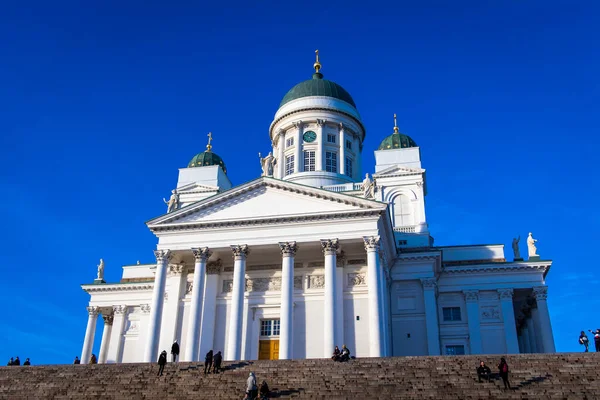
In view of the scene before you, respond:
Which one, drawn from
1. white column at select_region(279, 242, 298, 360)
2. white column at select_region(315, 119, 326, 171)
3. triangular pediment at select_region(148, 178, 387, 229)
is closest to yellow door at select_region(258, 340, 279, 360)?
white column at select_region(279, 242, 298, 360)

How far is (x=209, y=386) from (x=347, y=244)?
11987 millimetres

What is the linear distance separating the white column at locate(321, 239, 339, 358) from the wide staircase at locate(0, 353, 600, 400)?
5.06 meters

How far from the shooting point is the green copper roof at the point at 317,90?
151 feet

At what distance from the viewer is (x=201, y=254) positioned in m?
31.1

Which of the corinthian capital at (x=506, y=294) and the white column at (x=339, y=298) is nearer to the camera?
the white column at (x=339, y=298)

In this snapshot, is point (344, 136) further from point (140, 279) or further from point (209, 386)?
point (209, 386)

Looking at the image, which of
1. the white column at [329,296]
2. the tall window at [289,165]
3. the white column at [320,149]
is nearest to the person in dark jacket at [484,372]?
the white column at [329,296]

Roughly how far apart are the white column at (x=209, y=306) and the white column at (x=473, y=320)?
1542cm

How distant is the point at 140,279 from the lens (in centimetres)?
4212

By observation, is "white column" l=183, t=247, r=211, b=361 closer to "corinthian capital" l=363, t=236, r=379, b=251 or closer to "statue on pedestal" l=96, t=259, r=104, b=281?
"corinthian capital" l=363, t=236, r=379, b=251

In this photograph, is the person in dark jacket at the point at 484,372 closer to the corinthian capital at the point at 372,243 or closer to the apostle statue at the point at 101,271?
the corinthian capital at the point at 372,243

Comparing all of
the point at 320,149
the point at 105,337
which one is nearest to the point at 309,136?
the point at 320,149

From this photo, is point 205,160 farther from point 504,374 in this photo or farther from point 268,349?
point 504,374

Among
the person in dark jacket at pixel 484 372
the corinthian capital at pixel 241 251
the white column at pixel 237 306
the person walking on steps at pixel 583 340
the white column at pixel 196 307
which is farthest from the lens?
the corinthian capital at pixel 241 251
